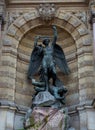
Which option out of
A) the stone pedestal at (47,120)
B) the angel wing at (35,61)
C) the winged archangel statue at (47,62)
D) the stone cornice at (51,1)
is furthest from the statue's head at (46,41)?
the stone pedestal at (47,120)

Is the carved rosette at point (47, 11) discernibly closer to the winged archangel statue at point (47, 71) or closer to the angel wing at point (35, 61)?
the winged archangel statue at point (47, 71)

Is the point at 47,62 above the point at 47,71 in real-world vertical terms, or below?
above

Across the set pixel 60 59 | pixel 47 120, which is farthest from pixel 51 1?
pixel 47 120

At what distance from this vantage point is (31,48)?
513 inches

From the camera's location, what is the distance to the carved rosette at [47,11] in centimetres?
1272

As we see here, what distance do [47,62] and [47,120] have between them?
235 cm

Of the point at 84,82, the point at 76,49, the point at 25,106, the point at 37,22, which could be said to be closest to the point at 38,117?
the point at 25,106

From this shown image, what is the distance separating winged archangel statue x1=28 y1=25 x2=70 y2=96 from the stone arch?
0.65 meters

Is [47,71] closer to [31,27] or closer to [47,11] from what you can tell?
[31,27]

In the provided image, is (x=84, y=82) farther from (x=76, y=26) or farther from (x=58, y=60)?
(x=76, y=26)

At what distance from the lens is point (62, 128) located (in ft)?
33.2

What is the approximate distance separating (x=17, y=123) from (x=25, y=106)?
0.90m

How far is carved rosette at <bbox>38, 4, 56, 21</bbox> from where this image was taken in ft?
41.7

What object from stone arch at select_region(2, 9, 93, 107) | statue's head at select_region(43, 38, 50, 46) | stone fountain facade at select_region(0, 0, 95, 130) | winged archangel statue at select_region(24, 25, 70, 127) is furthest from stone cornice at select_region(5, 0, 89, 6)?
statue's head at select_region(43, 38, 50, 46)
